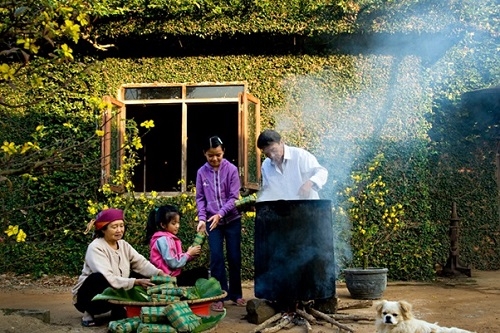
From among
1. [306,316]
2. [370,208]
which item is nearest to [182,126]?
[370,208]

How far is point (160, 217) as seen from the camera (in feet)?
17.8

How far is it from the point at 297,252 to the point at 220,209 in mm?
1290

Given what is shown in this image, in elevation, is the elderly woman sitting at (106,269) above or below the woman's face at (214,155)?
below

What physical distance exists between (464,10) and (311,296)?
5.82 metres

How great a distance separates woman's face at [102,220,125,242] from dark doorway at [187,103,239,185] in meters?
5.72

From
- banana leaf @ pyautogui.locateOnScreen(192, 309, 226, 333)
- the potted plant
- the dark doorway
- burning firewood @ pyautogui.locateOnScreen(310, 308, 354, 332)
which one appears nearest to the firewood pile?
burning firewood @ pyautogui.locateOnScreen(310, 308, 354, 332)

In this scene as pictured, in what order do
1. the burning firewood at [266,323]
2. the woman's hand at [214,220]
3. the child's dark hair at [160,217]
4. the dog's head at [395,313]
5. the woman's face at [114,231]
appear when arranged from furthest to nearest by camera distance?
1. the woman's hand at [214,220]
2. the child's dark hair at [160,217]
3. the woman's face at [114,231]
4. the burning firewood at [266,323]
5. the dog's head at [395,313]

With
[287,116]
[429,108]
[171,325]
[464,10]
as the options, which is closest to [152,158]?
[287,116]

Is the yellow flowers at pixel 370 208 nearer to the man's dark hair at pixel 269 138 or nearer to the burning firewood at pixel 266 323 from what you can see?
the man's dark hair at pixel 269 138

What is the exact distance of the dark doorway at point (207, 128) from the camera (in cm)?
1091

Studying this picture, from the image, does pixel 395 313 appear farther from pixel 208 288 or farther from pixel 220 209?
pixel 220 209

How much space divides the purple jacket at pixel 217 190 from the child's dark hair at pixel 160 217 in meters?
0.45

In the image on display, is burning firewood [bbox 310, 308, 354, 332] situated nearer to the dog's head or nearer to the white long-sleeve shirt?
the dog's head

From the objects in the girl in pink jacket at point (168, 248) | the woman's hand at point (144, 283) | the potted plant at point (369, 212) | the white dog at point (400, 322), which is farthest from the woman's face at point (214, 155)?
the potted plant at point (369, 212)
